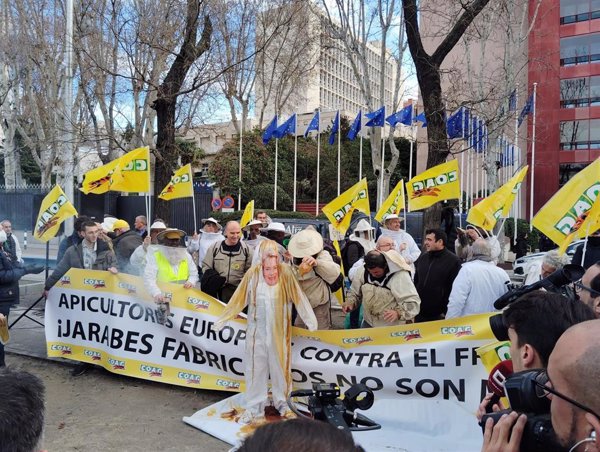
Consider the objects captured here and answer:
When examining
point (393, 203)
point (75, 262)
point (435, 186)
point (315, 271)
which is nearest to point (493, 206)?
point (435, 186)

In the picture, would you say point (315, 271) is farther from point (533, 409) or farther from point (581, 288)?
point (533, 409)

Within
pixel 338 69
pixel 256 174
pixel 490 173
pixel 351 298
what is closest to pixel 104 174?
pixel 351 298

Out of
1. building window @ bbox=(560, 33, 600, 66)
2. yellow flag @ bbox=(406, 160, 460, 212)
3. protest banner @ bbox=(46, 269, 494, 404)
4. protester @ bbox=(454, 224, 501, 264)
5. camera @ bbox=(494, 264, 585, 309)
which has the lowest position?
protest banner @ bbox=(46, 269, 494, 404)

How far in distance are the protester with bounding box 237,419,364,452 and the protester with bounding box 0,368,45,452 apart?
2.39 feet

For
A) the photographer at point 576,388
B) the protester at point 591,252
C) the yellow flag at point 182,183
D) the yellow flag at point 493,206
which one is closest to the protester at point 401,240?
the yellow flag at point 493,206

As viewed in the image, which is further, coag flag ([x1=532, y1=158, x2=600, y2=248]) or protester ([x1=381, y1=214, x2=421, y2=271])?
protester ([x1=381, y1=214, x2=421, y2=271])

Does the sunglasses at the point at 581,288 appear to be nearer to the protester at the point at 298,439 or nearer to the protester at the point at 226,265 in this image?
the protester at the point at 298,439

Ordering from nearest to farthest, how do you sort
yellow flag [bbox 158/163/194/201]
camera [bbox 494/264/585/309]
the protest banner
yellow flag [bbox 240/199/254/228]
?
camera [bbox 494/264/585/309]
the protest banner
yellow flag [bbox 158/163/194/201]
yellow flag [bbox 240/199/254/228]

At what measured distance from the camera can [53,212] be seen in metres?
7.89

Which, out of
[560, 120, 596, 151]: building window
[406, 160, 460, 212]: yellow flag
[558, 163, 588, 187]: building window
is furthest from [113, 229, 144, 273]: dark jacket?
[560, 120, 596, 151]: building window

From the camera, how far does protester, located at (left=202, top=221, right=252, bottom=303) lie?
6.26 metres

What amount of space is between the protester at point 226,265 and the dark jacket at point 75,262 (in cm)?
142

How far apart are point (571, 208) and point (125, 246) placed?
5.88m

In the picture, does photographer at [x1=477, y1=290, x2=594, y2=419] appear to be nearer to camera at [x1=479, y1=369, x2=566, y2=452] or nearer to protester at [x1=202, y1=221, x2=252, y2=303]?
camera at [x1=479, y1=369, x2=566, y2=452]
